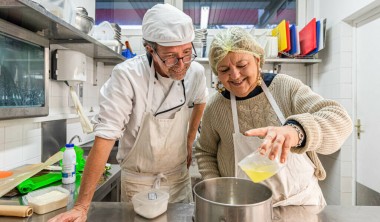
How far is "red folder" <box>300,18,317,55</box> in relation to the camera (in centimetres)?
288

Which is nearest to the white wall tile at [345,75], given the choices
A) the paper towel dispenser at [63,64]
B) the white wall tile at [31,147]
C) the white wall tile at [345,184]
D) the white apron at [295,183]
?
the white wall tile at [345,184]

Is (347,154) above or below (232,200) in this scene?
below

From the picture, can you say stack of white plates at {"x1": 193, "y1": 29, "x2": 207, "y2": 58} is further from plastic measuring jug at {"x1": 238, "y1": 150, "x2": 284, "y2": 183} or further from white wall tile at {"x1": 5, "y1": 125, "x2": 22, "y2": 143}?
plastic measuring jug at {"x1": 238, "y1": 150, "x2": 284, "y2": 183}

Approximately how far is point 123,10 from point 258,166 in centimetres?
335

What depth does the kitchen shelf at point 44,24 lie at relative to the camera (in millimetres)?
1236

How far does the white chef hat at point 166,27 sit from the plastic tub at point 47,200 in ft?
2.54

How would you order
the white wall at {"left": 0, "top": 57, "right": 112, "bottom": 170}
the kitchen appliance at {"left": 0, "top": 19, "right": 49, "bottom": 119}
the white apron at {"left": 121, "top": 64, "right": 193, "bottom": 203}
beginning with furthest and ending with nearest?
the white wall at {"left": 0, "top": 57, "right": 112, "bottom": 170}
the kitchen appliance at {"left": 0, "top": 19, "right": 49, "bottom": 119}
the white apron at {"left": 121, "top": 64, "right": 193, "bottom": 203}

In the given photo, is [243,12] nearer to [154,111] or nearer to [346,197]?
[346,197]

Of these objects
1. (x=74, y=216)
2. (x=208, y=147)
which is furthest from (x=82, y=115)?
(x=74, y=216)

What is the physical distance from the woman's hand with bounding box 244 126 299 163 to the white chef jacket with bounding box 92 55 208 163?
1.95ft

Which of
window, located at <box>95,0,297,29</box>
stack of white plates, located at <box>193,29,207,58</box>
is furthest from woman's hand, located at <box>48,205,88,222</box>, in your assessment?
window, located at <box>95,0,297,29</box>

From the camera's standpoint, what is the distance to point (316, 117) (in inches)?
37.8

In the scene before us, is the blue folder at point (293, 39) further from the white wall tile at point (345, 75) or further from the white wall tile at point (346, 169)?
the white wall tile at point (346, 169)

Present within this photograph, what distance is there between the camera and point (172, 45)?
3.99 feet
